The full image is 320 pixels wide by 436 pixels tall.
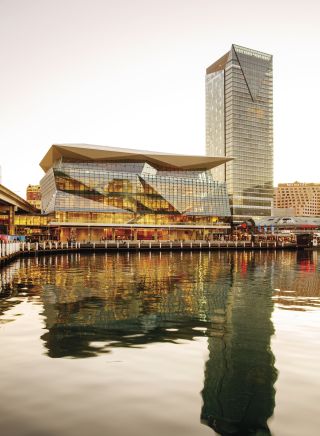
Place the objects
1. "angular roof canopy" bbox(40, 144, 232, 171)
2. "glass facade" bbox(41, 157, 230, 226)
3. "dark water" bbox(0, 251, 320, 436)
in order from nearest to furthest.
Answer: "dark water" bbox(0, 251, 320, 436), "glass facade" bbox(41, 157, 230, 226), "angular roof canopy" bbox(40, 144, 232, 171)

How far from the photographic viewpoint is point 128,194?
12556cm

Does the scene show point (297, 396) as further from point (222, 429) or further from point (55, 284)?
point (55, 284)

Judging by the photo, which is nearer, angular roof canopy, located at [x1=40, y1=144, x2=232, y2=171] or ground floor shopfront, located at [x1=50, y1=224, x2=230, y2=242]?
ground floor shopfront, located at [x1=50, y1=224, x2=230, y2=242]

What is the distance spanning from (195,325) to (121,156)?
112m

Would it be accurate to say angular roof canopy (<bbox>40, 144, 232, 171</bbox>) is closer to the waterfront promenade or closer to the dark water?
the waterfront promenade

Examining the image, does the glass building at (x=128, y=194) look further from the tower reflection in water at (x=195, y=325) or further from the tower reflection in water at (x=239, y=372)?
the tower reflection in water at (x=239, y=372)

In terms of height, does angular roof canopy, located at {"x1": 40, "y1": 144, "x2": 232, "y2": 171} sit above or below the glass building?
above

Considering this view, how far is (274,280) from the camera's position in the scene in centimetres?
3756

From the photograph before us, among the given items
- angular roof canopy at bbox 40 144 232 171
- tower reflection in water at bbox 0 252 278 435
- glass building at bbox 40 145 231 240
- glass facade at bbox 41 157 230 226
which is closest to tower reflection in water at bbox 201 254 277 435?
tower reflection in water at bbox 0 252 278 435

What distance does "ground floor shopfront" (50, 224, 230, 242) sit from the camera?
12125cm

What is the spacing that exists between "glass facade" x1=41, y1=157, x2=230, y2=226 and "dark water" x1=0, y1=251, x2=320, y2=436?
9490 centimetres

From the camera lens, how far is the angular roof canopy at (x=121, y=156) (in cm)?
12169

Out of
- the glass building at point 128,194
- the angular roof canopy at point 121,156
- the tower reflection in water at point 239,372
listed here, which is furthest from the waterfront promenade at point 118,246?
the tower reflection in water at point 239,372

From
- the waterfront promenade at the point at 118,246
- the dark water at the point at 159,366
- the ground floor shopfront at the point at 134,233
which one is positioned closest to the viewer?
the dark water at the point at 159,366
